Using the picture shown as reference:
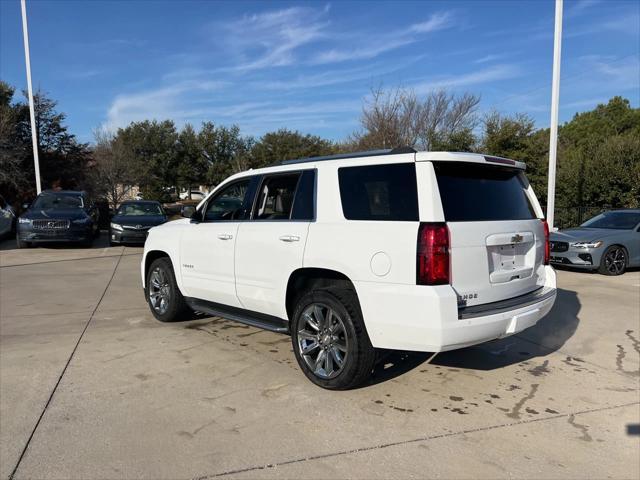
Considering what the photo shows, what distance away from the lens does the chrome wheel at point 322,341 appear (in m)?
4.06

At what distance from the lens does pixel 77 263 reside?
11602 mm

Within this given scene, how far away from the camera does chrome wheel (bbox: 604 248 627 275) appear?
9.95 metres

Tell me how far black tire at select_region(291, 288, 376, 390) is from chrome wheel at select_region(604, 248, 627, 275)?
7.92 meters

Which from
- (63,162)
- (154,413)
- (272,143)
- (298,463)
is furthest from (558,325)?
(272,143)

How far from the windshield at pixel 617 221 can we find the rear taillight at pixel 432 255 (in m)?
8.87

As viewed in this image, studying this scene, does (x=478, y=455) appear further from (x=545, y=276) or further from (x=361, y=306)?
(x=545, y=276)

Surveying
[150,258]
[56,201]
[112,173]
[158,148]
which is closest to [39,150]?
[112,173]

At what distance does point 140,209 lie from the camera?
16406mm

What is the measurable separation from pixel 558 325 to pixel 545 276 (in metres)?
1.94

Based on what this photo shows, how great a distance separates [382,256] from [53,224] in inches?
→ 491

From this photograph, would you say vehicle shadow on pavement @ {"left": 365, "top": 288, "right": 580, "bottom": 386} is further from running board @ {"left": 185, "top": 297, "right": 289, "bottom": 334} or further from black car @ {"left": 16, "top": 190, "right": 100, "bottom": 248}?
black car @ {"left": 16, "top": 190, "right": 100, "bottom": 248}

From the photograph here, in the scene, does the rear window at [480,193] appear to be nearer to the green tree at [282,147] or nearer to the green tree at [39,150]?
the green tree at [39,150]

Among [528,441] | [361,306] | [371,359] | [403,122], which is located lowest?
[528,441]

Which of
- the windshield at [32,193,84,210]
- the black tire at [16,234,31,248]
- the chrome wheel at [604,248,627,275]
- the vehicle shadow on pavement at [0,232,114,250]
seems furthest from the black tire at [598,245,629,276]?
the black tire at [16,234,31,248]
